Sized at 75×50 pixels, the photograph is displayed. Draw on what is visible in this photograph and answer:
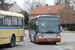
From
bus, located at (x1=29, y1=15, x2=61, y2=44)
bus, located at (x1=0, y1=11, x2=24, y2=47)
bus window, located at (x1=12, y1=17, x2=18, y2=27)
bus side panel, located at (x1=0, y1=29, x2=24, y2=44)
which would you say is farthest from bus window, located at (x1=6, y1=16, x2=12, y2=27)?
bus, located at (x1=29, y1=15, x2=61, y2=44)

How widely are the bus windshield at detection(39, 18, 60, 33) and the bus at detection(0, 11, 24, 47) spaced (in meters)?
2.00

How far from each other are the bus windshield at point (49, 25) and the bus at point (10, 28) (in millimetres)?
2000

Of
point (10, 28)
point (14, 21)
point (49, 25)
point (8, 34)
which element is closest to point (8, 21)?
point (10, 28)

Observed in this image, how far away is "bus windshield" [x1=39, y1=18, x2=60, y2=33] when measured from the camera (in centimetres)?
2034

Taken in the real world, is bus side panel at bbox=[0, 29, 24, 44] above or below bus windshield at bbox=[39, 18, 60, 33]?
below

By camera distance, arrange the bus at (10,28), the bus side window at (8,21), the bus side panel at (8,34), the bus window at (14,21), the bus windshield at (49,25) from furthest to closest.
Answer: the bus windshield at (49,25) < the bus window at (14,21) < the bus side window at (8,21) < the bus at (10,28) < the bus side panel at (8,34)

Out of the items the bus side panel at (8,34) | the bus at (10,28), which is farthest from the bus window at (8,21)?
the bus side panel at (8,34)

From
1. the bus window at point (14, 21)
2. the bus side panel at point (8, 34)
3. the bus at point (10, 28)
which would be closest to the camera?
the bus side panel at point (8, 34)

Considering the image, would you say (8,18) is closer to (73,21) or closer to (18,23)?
(18,23)

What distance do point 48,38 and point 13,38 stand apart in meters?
3.65

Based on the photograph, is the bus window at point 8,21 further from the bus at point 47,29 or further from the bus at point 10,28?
the bus at point 47,29

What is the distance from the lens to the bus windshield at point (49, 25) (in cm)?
2034

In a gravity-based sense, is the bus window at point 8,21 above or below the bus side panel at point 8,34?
above

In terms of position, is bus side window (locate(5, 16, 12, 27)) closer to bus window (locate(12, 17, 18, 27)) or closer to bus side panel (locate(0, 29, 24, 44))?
bus side panel (locate(0, 29, 24, 44))
